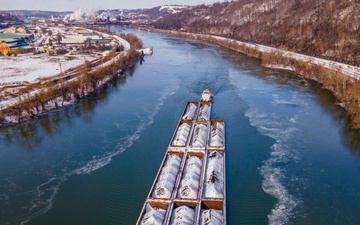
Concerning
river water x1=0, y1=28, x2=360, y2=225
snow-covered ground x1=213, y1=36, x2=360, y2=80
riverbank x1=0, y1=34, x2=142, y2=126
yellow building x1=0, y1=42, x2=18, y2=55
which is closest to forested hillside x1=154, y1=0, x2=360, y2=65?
snow-covered ground x1=213, y1=36, x2=360, y2=80

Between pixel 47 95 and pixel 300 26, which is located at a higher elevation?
pixel 300 26

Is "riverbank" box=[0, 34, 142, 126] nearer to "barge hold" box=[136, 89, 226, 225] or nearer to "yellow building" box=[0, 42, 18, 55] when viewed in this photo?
"barge hold" box=[136, 89, 226, 225]

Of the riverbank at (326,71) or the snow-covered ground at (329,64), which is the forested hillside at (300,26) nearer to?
the snow-covered ground at (329,64)

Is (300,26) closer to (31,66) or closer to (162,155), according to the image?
(31,66)

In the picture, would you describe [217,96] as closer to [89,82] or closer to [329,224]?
[89,82]

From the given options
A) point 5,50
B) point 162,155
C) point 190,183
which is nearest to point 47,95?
point 162,155

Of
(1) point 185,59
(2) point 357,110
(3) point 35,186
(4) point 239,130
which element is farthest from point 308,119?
(1) point 185,59
